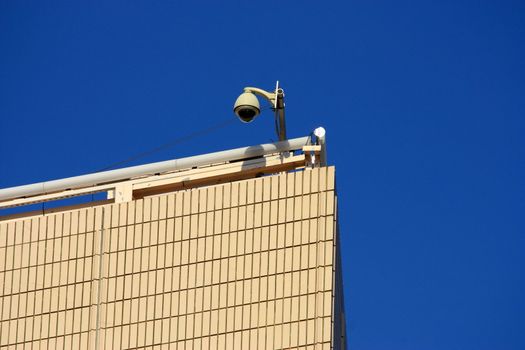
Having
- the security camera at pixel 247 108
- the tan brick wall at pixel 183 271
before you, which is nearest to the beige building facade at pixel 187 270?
the tan brick wall at pixel 183 271

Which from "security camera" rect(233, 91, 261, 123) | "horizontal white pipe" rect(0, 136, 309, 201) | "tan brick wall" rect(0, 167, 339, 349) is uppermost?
"security camera" rect(233, 91, 261, 123)

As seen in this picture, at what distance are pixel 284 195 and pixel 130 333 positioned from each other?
12.4 ft

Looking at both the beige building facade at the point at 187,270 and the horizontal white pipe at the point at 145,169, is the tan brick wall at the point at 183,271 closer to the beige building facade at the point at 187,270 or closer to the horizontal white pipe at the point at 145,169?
the beige building facade at the point at 187,270

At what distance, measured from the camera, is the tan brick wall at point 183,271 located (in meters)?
33.1

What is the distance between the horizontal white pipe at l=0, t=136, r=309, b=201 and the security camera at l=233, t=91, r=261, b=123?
1243 millimetres

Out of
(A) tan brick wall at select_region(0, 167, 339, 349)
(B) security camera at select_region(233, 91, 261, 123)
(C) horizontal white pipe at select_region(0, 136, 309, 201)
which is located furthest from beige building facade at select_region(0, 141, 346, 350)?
(B) security camera at select_region(233, 91, 261, 123)

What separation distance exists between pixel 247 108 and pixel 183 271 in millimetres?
3210

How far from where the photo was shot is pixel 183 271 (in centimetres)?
3400

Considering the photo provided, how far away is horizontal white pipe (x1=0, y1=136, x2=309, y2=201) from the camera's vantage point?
3509 cm

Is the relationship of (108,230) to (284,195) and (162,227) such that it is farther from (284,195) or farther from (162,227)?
(284,195)

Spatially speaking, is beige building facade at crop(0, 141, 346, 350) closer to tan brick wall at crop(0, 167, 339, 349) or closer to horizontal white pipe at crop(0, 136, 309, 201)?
tan brick wall at crop(0, 167, 339, 349)

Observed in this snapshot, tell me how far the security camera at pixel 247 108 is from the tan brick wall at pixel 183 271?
123 centimetres

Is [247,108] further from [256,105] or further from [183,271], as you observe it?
[183,271]

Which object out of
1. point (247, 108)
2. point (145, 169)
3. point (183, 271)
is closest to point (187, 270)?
point (183, 271)
